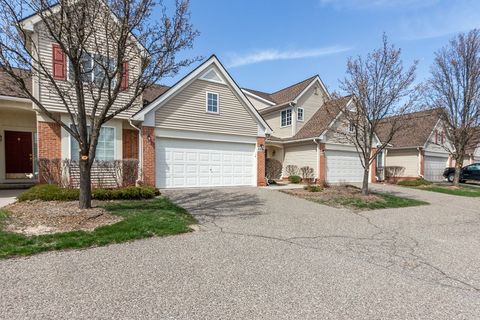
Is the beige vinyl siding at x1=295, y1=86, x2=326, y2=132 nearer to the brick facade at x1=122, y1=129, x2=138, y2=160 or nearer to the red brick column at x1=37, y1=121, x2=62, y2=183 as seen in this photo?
the brick facade at x1=122, y1=129, x2=138, y2=160

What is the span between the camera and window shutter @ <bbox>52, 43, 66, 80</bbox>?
445 inches

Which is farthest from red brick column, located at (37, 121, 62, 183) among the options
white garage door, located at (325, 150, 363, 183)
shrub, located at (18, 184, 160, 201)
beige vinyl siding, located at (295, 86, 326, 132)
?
white garage door, located at (325, 150, 363, 183)

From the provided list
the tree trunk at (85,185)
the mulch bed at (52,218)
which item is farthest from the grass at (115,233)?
the tree trunk at (85,185)

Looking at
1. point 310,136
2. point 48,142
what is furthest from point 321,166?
point 48,142

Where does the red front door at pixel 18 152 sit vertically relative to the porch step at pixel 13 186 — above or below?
above

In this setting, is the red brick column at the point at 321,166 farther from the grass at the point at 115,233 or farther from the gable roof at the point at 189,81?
the grass at the point at 115,233

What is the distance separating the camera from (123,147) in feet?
41.5

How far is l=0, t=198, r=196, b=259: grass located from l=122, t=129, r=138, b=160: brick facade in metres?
4.80

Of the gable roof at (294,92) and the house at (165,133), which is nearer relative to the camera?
the house at (165,133)

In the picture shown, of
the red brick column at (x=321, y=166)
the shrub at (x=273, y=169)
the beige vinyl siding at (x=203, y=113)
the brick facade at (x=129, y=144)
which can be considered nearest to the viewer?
the brick facade at (x=129, y=144)

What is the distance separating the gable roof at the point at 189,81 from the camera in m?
12.1

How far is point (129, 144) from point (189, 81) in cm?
413

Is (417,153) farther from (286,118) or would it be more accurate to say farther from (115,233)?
(115,233)

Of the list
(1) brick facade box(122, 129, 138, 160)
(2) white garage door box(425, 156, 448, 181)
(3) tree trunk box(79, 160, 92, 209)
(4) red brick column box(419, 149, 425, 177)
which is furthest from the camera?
(2) white garage door box(425, 156, 448, 181)
